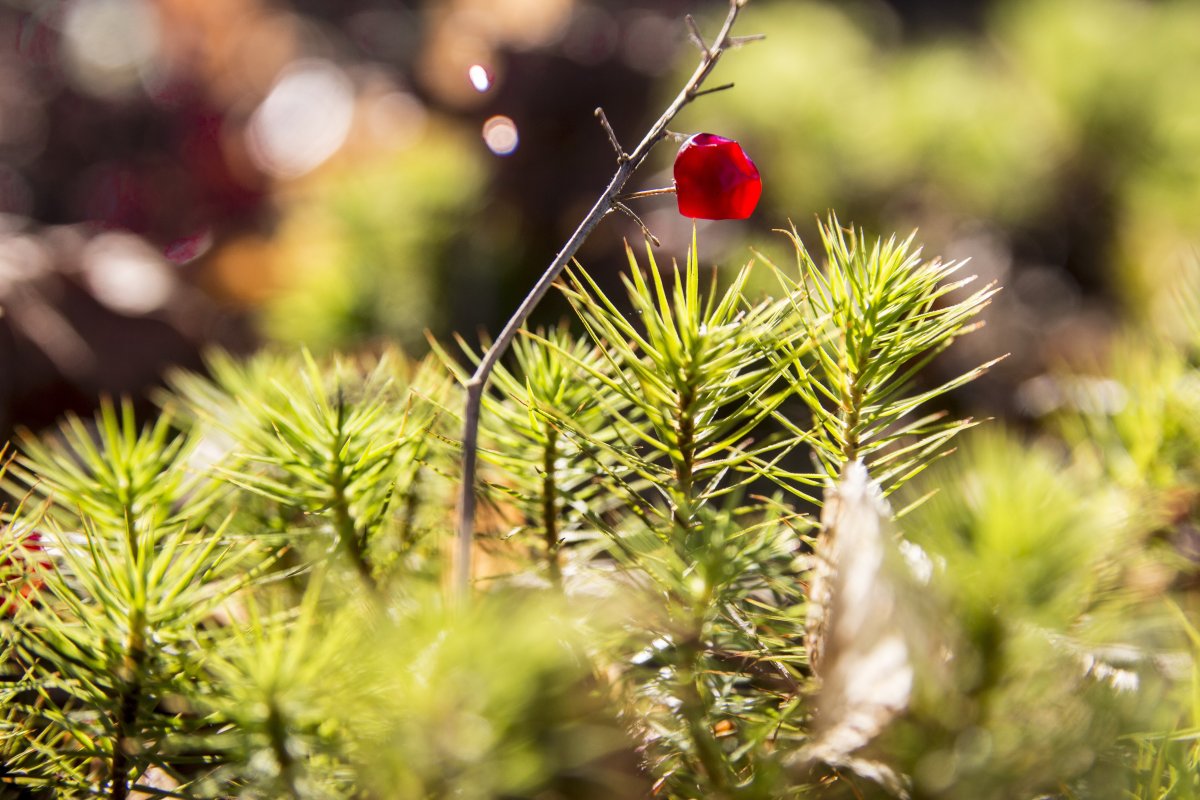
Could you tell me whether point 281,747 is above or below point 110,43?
below

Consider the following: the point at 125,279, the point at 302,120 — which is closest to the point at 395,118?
the point at 302,120

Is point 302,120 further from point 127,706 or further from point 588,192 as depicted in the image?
point 127,706

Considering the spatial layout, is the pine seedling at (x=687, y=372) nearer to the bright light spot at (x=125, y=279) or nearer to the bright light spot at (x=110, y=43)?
the bright light spot at (x=125, y=279)

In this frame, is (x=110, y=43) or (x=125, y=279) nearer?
(x=125, y=279)

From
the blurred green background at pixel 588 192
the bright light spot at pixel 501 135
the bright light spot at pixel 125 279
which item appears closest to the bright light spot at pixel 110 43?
the blurred green background at pixel 588 192

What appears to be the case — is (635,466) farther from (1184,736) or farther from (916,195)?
(916,195)

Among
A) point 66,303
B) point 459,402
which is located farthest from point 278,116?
point 459,402
